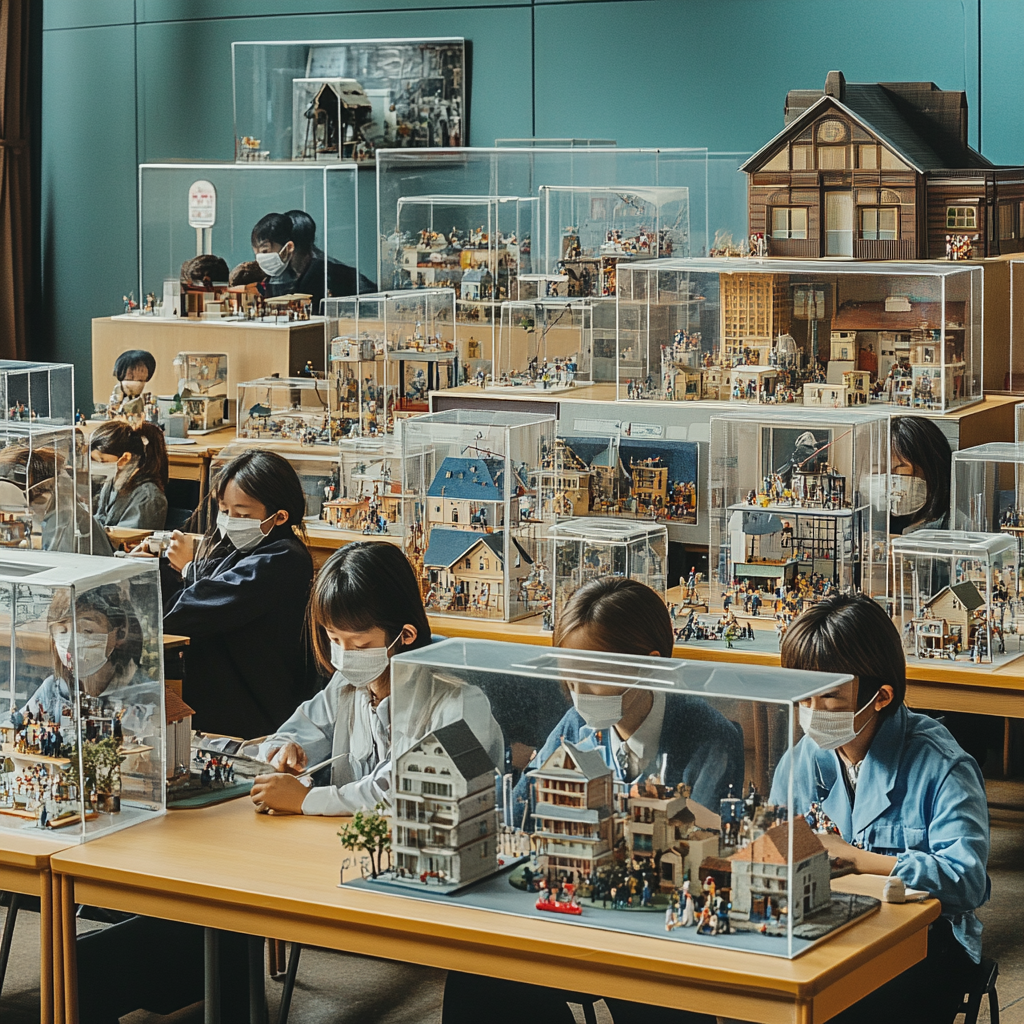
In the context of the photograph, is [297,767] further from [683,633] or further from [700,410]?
[700,410]

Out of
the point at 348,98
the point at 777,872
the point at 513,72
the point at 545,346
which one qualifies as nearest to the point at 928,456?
the point at 545,346

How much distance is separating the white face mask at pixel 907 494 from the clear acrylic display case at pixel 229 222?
4046 millimetres

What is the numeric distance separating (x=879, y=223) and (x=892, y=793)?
3.57 metres

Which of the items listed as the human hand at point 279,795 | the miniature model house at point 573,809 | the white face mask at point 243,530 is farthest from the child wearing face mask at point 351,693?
the white face mask at point 243,530

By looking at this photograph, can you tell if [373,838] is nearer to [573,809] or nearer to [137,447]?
[573,809]

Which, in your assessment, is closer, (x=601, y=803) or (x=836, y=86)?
(x=601, y=803)

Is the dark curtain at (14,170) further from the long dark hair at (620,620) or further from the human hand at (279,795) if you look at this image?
the long dark hair at (620,620)

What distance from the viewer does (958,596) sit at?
15.6 feet

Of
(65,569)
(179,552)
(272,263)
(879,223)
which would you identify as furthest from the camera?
(272,263)

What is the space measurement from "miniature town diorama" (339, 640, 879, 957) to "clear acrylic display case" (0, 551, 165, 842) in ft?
1.94

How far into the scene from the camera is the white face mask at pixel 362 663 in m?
3.43

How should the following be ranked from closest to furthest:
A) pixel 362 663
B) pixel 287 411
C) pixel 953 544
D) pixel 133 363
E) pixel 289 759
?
1. pixel 362 663
2. pixel 289 759
3. pixel 953 544
4. pixel 287 411
5. pixel 133 363

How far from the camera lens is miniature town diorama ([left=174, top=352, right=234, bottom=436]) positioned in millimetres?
8367

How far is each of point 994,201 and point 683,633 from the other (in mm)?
2317
